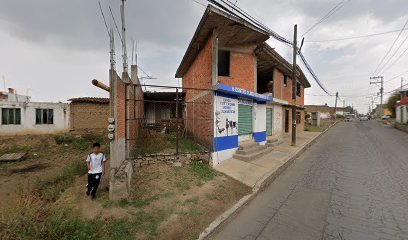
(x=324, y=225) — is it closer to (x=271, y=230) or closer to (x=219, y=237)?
(x=271, y=230)

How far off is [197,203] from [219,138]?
3.50m

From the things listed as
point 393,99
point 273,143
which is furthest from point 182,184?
point 393,99

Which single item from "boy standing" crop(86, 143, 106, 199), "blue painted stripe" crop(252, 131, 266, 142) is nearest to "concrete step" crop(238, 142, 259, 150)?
"blue painted stripe" crop(252, 131, 266, 142)

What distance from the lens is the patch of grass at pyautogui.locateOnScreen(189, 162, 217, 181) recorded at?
6013 mm

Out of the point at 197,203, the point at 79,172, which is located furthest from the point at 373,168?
the point at 79,172

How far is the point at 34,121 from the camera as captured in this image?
14.3 m

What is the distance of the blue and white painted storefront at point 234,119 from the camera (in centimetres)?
754

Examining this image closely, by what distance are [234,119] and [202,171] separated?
3122 millimetres

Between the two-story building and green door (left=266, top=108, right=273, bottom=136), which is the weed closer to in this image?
the two-story building

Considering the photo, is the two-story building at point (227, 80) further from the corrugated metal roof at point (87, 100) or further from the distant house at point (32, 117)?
the distant house at point (32, 117)

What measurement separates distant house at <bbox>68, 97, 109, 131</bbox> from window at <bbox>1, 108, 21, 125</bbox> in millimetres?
3418

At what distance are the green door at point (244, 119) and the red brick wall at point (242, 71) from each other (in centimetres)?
110

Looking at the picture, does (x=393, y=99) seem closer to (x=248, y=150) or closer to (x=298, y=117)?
(x=298, y=117)

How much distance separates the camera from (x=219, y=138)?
759 cm
